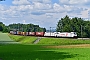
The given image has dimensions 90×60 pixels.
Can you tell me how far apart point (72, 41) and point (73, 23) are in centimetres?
8705

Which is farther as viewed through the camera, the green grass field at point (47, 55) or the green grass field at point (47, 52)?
the green grass field at point (47, 52)

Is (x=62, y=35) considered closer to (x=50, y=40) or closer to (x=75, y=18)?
(x=50, y=40)

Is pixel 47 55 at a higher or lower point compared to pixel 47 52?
higher

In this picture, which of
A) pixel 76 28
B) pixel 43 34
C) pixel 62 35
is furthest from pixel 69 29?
pixel 62 35

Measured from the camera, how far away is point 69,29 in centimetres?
18488

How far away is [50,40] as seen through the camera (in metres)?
116

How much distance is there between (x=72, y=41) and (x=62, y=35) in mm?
39618

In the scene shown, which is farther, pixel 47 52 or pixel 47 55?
pixel 47 52

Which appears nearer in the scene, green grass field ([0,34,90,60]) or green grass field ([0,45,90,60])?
green grass field ([0,45,90,60])

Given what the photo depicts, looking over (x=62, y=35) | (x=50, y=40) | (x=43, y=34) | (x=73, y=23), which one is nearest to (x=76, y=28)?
(x=73, y=23)

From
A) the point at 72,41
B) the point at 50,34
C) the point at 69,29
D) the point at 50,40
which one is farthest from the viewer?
the point at 69,29

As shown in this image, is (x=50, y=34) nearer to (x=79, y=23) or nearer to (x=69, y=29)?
(x=69, y=29)

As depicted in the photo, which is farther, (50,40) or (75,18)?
(75,18)

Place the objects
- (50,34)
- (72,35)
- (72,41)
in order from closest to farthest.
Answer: (72,41), (72,35), (50,34)
